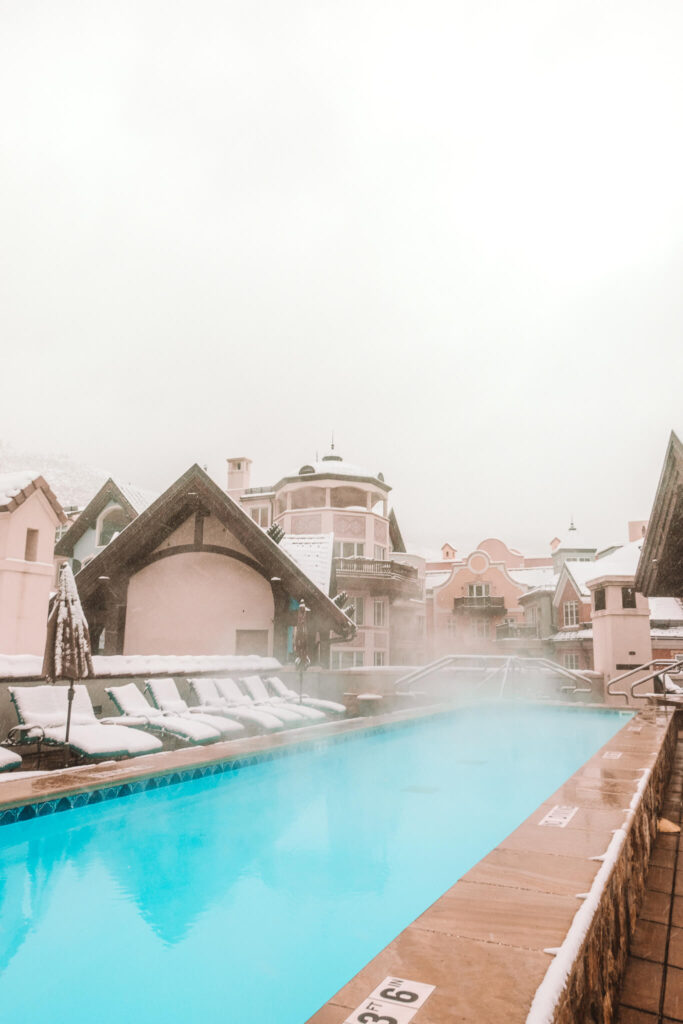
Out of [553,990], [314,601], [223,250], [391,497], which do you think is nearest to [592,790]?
[553,990]

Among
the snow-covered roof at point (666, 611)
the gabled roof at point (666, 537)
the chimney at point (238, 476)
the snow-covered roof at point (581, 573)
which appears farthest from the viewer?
the chimney at point (238, 476)

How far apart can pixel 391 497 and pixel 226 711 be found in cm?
3010

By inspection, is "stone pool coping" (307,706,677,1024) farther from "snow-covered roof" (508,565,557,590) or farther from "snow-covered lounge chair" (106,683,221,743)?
"snow-covered roof" (508,565,557,590)

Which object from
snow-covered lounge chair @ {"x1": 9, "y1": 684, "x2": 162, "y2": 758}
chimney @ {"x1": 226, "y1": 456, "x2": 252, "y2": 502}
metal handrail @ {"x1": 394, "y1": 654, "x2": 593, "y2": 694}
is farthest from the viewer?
chimney @ {"x1": 226, "y1": 456, "x2": 252, "y2": 502}

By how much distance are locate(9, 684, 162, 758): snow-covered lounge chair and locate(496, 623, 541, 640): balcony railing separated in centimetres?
3450

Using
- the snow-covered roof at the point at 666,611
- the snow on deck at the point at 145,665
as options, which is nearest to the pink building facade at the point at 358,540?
the snow-covered roof at the point at 666,611

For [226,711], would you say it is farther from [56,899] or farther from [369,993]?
[369,993]

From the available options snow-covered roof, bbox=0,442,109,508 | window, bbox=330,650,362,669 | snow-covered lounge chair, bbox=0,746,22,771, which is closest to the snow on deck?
snow-covered lounge chair, bbox=0,746,22,771

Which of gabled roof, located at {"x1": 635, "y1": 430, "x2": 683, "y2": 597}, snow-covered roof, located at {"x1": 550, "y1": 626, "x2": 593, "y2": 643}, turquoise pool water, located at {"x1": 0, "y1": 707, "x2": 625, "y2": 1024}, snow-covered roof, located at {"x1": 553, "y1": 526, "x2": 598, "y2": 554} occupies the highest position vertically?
snow-covered roof, located at {"x1": 553, "y1": 526, "x2": 598, "y2": 554}

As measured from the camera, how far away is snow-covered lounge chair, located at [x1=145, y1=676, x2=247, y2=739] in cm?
1120

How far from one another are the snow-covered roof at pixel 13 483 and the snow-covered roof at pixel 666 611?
23.7 metres

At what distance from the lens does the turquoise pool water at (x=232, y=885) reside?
4.24m

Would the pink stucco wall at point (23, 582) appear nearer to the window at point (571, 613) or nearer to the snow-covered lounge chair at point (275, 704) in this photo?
the snow-covered lounge chair at point (275, 704)

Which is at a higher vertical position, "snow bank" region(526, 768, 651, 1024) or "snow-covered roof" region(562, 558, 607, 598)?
"snow-covered roof" region(562, 558, 607, 598)
